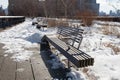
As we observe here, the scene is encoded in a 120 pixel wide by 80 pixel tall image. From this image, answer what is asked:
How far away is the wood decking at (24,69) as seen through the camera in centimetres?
587

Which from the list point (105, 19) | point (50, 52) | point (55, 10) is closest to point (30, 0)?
point (55, 10)

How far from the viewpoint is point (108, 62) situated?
669 cm

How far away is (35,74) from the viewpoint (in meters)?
6.12

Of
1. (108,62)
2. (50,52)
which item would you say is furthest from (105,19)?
Result: (108,62)

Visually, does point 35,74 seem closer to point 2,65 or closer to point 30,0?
A: point 2,65

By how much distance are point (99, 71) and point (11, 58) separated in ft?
10.4

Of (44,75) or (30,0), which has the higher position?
(30,0)

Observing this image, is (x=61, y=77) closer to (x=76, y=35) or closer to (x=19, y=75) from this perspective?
(x=19, y=75)

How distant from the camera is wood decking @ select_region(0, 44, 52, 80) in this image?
5.87 metres

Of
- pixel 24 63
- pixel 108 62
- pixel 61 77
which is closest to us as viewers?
pixel 61 77

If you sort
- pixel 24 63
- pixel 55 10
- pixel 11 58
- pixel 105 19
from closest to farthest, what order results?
pixel 24 63 < pixel 11 58 < pixel 105 19 < pixel 55 10

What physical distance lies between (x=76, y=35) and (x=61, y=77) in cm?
209

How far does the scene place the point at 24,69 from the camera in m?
6.58

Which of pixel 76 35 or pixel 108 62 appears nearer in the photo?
pixel 108 62
